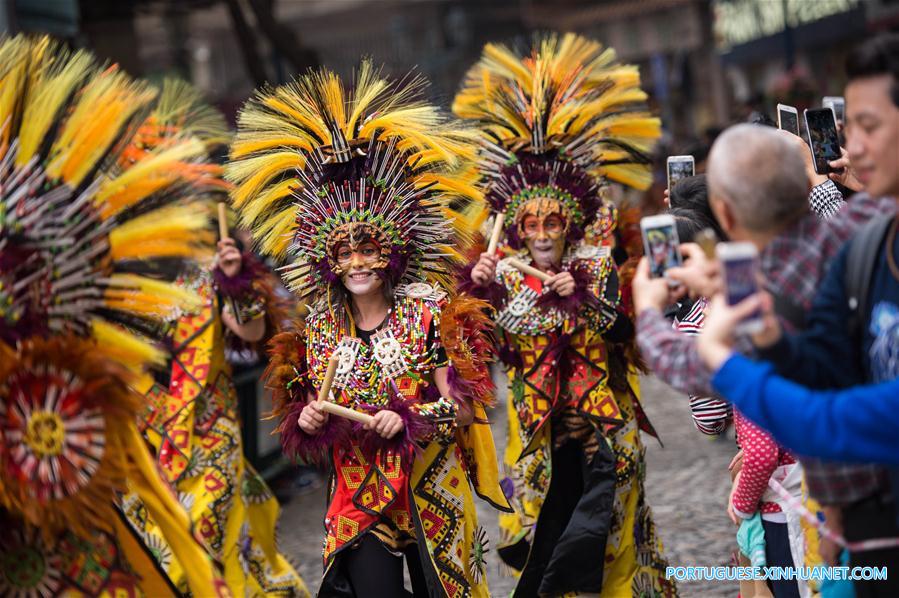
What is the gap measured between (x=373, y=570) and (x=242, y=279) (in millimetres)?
2125

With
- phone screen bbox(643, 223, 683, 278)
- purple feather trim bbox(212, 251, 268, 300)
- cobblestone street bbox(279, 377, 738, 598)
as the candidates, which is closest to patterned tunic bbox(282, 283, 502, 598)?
purple feather trim bbox(212, 251, 268, 300)

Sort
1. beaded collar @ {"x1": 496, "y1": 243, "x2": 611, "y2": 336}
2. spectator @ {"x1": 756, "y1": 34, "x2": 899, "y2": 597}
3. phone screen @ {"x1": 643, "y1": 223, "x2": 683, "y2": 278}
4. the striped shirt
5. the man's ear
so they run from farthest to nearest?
beaded collar @ {"x1": 496, "y1": 243, "x2": 611, "y2": 336} < the striped shirt < phone screen @ {"x1": 643, "y1": 223, "x2": 683, "y2": 278} < the man's ear < spectator @ {"x1": 756, "y1": 34, "x2": 899, "y2": 597}

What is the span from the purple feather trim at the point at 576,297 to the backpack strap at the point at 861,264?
2.66m

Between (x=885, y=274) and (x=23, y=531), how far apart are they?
225 cm

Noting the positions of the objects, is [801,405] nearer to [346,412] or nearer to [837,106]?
[346,412]

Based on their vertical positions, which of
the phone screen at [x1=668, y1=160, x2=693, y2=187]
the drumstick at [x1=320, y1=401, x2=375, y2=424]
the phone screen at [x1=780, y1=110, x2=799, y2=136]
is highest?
the phone screen at [x1=780, y1=110, x2=799, y2=136]

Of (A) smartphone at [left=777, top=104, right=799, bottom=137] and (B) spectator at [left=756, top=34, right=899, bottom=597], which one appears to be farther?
(A) smartphone at [left=777, top=104, right=799, bottom=137]

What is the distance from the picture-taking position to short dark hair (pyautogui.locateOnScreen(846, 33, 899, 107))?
2.77 metres

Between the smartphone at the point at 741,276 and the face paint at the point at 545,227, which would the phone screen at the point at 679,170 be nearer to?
the face paint at the point at 545,227

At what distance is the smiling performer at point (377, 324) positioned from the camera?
14.6 feet

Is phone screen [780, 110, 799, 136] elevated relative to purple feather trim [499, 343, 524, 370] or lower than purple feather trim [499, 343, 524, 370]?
elevated

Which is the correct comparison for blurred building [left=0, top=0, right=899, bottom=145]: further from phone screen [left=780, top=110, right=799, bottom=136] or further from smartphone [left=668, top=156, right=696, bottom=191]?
phone screen [left=780, top=110, right=799, bottom=136]

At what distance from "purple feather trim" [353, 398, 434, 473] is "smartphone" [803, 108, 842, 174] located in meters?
1.75

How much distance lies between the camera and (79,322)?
3221 mm
